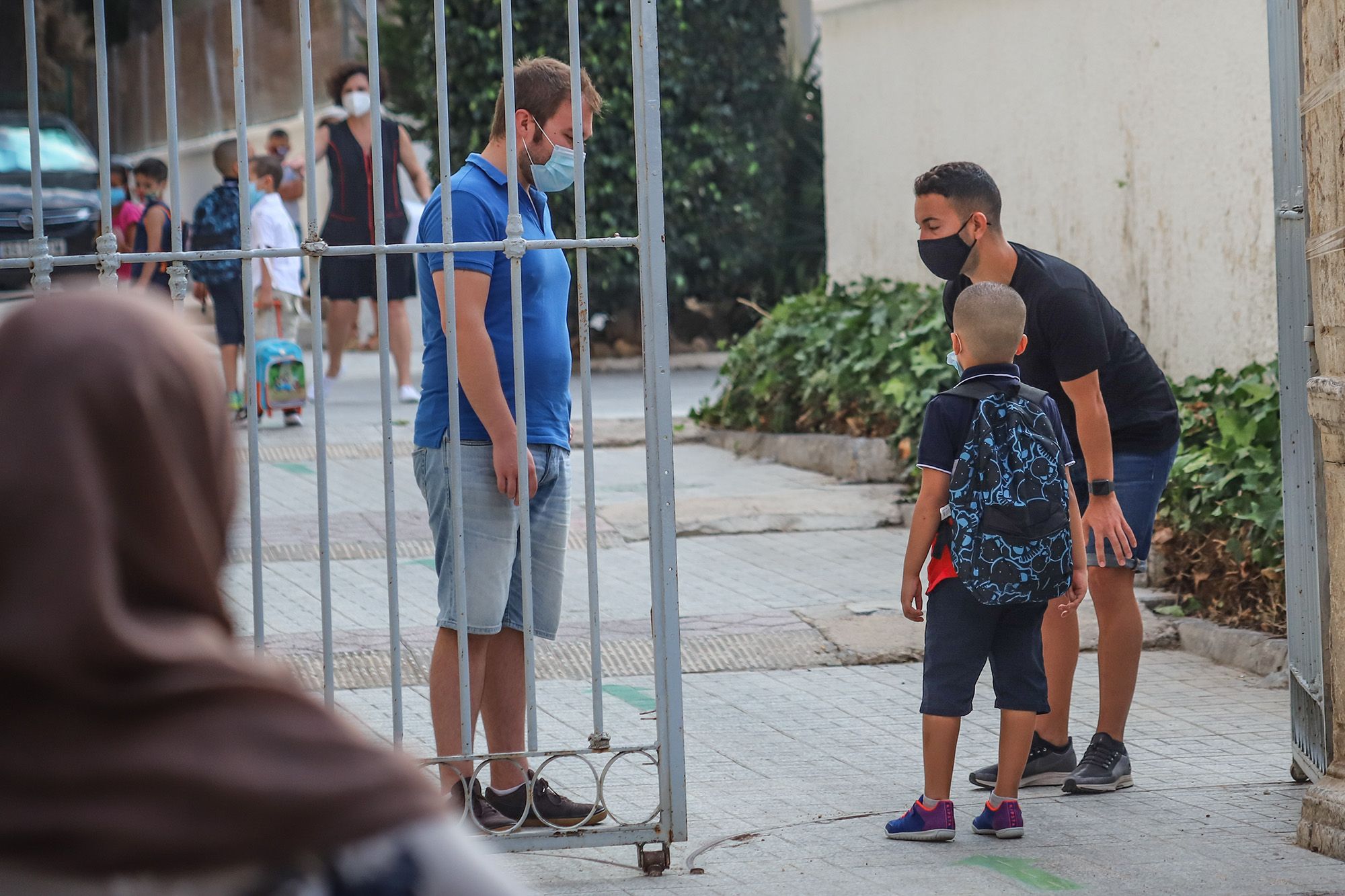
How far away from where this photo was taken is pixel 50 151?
17.5m

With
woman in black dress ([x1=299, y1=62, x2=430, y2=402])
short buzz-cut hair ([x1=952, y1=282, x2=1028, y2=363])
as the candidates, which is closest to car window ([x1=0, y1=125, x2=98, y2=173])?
woman in black dress ([x1=299, y1=62, x2=430, y2=402])

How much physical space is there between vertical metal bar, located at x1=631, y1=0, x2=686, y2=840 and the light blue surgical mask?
0.75 ft

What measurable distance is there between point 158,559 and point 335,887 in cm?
28

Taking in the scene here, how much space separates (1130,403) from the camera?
483 centimetres

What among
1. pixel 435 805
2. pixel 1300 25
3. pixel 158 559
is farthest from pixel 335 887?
pixel 1300 25

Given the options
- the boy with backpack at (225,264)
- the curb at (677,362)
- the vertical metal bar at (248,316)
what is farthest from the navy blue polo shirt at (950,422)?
the curb at (677,362)

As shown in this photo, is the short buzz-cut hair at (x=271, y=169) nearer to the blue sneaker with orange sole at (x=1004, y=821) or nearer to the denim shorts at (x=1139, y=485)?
the denim shorts at (x=1139, y=485)

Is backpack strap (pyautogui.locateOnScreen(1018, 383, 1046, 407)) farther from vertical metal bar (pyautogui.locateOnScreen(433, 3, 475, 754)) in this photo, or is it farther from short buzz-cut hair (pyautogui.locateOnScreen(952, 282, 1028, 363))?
vertical metal bar (pyautogui.locateOnScreen(433, 3, 475, 754))

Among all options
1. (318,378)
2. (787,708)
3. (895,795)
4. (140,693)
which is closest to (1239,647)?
(787,708)

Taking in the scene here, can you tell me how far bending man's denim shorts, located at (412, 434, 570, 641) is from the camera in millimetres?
4105

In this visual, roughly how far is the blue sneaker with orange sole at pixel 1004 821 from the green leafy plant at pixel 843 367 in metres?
4.90

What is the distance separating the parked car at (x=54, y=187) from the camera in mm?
15477

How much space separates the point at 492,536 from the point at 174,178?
1.13 m

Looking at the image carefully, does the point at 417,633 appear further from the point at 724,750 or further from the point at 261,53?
the point at 261,53
